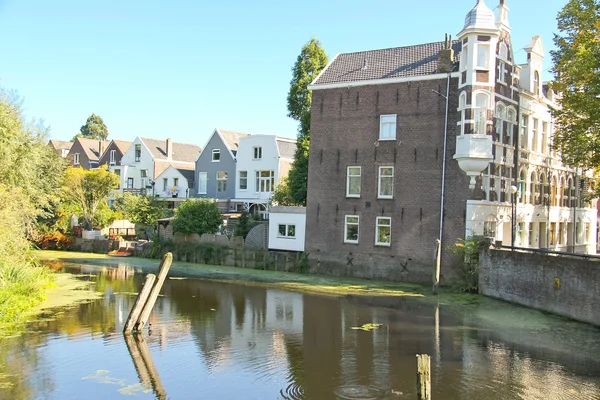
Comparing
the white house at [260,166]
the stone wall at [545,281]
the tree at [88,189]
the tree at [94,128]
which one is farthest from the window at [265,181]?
the tree at [94,128]

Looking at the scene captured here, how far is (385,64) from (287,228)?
11.0 m

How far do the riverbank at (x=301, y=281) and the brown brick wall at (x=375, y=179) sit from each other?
1.38 meters

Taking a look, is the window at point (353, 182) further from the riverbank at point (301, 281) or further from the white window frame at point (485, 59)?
the white window frame at point (485, 59)

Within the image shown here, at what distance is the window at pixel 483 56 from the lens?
27.9 metres

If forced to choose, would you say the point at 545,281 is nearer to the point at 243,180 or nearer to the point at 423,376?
the point at 423,376

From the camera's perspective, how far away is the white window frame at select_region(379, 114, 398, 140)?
1230 inches

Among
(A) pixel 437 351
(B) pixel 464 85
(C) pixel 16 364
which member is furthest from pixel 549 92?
(C) pixel 16 364

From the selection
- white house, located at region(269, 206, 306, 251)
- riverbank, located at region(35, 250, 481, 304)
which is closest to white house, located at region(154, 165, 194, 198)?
riverbank, located at region(35, 250, 481, 304)

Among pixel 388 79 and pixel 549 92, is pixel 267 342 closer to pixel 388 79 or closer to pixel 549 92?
pixel 388 79

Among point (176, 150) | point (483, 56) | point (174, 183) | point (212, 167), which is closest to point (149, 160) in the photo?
point (176, 150)

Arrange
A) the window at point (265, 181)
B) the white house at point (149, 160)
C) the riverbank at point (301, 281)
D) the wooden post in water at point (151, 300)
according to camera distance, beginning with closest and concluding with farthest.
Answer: the wooden post in water at point (151, 300)
the riverbank at point (301, 281)
the window at point (265, 181)
the white house at point (149, 160)

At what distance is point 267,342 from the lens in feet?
58.4

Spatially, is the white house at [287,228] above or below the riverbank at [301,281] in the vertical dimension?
above

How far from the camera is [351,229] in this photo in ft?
107
